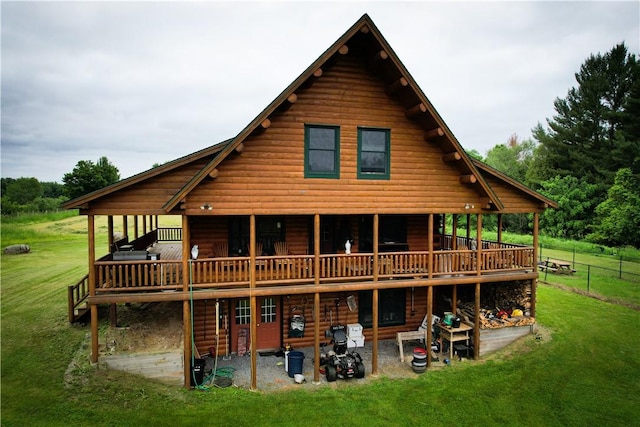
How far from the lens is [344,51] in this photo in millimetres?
12180

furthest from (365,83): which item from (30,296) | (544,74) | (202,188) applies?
(544,74)

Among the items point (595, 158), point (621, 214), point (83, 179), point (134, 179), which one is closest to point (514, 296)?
point (134, 179)

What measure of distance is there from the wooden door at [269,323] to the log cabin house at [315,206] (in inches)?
1.7

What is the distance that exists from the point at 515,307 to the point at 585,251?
25.1m

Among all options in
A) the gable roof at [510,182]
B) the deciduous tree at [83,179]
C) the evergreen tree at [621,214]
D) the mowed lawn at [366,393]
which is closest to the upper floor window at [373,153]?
the gable roof at [510,182]

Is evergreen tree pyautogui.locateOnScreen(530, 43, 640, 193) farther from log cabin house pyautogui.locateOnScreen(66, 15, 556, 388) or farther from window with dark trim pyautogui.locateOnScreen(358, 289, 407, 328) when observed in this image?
window with dark trim pyautogui.locateOnScreen(358, 289, 407, 328)

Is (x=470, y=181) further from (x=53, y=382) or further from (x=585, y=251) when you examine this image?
(x=585, y=251)

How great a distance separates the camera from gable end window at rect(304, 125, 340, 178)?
1305 centimetres

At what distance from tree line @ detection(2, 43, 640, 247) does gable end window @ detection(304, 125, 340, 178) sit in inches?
1425

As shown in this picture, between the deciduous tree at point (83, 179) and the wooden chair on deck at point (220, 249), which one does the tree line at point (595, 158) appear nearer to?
the wooden chair on deck at point (220, 249)

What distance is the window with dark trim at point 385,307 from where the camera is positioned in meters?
16.8

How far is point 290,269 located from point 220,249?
3.26m

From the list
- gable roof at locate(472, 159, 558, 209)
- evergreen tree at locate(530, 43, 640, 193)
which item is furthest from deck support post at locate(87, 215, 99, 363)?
evergreen tree at locate(530, 43, 640, 193)

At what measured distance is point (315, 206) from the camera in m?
13.0
